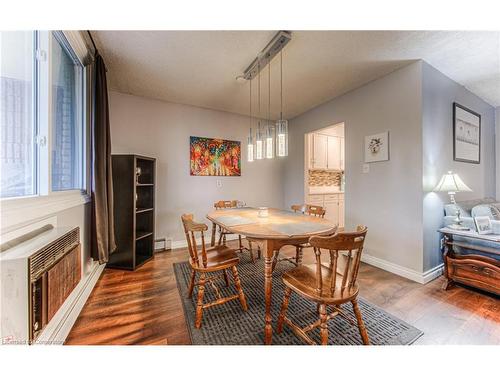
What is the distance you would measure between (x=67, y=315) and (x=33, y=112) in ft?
4.72

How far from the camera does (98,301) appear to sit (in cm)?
185

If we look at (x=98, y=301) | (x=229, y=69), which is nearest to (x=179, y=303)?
(x=98, y=301)

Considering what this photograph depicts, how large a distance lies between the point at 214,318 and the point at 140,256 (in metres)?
1.82

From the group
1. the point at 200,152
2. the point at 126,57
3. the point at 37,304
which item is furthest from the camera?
the point at 200,152

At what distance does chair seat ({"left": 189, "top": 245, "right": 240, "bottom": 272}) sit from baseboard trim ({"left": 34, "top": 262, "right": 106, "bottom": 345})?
0.91 metres

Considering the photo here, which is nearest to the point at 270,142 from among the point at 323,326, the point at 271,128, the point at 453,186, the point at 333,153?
the point at 271,128

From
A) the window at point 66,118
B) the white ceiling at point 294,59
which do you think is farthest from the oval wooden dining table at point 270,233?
the white ceiling at point 294,59

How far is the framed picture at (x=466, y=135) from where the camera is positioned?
264 centimetres

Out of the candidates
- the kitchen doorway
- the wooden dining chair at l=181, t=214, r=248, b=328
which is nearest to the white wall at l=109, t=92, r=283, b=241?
the kitchen doorway

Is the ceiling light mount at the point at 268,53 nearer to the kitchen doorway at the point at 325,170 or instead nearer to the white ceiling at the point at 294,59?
the white ceiling at the point at 294,59

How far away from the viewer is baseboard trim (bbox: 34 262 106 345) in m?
1.25

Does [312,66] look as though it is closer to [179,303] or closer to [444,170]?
[444,170]

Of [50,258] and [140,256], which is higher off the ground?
[50,258]

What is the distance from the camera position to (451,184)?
2.26m
